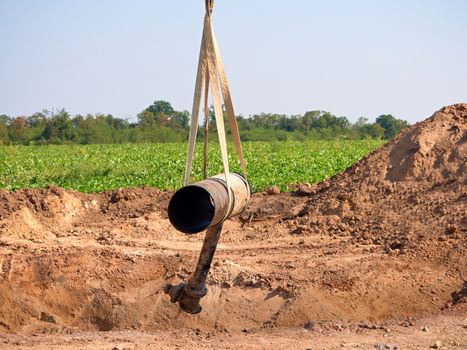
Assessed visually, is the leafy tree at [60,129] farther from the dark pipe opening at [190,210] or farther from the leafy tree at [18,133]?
the dark pipe opening at [190,210]

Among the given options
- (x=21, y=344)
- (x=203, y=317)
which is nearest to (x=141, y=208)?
(x=203, y=317)

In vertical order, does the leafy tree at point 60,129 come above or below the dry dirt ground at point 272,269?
above

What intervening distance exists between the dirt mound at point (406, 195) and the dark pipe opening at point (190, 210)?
427cm

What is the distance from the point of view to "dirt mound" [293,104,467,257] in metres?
11.3

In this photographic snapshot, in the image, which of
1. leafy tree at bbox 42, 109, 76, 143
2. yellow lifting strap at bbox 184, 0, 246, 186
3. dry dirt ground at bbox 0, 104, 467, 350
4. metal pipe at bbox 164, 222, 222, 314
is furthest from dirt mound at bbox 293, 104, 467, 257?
leafy tree at bbox 42, 109, 76, 143

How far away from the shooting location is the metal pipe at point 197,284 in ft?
25.3

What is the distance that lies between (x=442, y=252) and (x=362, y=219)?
2.35m

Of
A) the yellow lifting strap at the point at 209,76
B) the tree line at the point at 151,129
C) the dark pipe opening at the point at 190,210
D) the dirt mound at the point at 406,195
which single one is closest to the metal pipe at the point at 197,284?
the dark pipe opening at the point at 190,210

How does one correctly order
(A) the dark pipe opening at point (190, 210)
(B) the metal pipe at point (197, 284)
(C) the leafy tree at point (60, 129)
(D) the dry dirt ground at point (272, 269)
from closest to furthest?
(A) the dark pipe opening at point (190, 210) → (B) the metal pipe at point (197, 284) → (D) the dry dirt ground at point (272, 269) → (C) the leafy tree at point (60, 129)

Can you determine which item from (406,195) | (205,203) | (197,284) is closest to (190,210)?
(205,203)

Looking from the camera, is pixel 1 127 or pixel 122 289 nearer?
pixel 122 289

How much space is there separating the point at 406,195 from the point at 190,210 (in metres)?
6.56

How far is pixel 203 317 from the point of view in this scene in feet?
30.4

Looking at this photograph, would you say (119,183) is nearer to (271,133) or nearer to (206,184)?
(206,184)
